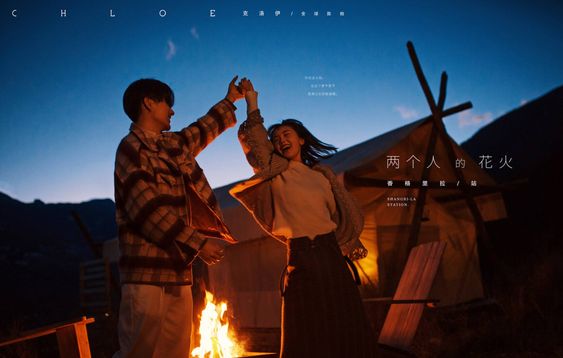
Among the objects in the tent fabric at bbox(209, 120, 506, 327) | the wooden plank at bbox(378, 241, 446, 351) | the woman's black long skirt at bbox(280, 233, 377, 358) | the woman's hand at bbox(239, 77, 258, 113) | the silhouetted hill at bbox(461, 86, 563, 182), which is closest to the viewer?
the woman's black long skirt at bbox(280, 233, 377, 358)

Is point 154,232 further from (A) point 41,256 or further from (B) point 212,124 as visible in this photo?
(A) point 41,256

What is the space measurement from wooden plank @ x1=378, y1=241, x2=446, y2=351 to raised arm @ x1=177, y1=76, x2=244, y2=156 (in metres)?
2.41

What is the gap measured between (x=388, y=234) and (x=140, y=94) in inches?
250

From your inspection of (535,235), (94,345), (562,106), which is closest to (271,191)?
(94,345)

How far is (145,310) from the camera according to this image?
1.87m

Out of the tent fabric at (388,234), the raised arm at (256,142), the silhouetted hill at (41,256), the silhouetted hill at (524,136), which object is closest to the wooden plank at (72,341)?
the raised arm at (256,142)

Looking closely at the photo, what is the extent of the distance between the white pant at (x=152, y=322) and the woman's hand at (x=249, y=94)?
115 centimetres

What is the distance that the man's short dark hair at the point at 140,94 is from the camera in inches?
88.5

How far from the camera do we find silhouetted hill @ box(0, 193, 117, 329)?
15586 mm

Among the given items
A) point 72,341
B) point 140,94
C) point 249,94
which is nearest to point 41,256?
point 72,341

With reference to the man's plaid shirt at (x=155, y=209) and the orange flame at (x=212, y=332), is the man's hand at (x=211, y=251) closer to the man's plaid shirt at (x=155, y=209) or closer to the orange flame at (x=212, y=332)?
the man's plaid shirt at (x=155, y=209)

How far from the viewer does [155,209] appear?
6.34 ft

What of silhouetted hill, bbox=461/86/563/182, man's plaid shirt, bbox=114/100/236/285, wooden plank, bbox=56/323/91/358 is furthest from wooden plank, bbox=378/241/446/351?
silhouetted hill, bbox=461/86/563/182

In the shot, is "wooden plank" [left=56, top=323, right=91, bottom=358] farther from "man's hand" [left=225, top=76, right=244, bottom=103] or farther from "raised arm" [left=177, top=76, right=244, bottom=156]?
"man's hand" [left=225, top=76, right=244, bottom=103]
